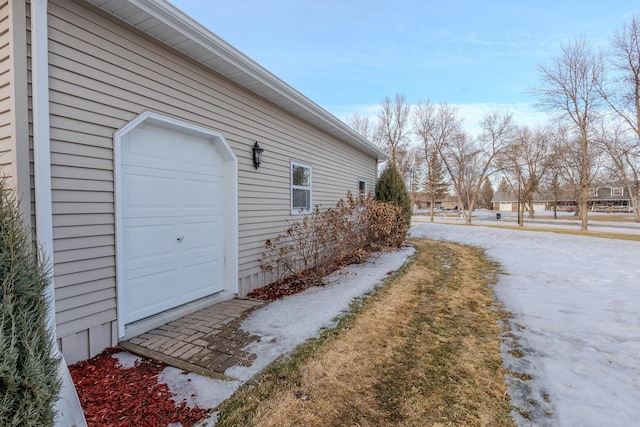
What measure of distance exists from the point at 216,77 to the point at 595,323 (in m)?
6.09

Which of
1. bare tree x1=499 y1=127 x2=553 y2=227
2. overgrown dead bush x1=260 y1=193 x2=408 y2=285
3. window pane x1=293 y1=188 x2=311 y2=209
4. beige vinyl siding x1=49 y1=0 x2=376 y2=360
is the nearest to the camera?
beige vinyl siding x1=49 y1=0 x2=376 y2=360

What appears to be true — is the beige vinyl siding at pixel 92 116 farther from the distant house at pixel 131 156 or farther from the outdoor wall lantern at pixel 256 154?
the outdoor wall lantern at pixel 256 154

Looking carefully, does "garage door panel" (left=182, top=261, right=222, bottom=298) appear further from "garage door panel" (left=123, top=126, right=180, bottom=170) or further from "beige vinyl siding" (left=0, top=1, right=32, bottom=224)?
"beige vinyl siding" (left=0, top=1, right=32, bottom=224)

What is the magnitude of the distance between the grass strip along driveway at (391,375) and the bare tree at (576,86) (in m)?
16.8

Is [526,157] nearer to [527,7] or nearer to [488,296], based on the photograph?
[527,7]

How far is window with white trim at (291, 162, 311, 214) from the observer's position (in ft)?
20.6

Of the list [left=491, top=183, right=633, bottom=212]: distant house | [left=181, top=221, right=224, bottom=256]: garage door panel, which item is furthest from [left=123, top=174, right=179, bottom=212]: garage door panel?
[left=491, top=183, right=633, bottom=212]: distant house

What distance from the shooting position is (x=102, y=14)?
2896 millimetres

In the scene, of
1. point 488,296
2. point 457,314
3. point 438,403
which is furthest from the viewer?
point 488,296

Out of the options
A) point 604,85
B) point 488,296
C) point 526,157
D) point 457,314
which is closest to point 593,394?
point 457,314

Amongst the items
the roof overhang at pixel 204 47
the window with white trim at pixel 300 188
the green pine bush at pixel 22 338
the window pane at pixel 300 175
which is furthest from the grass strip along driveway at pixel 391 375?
the roof overhang at pixel 204 47

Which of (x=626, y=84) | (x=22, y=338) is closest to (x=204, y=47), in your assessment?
(x=22, y=338)

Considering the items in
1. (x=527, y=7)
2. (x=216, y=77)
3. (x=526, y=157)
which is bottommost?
(x=216, y=77)

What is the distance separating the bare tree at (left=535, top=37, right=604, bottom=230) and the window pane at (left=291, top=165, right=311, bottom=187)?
1618 centimetres
